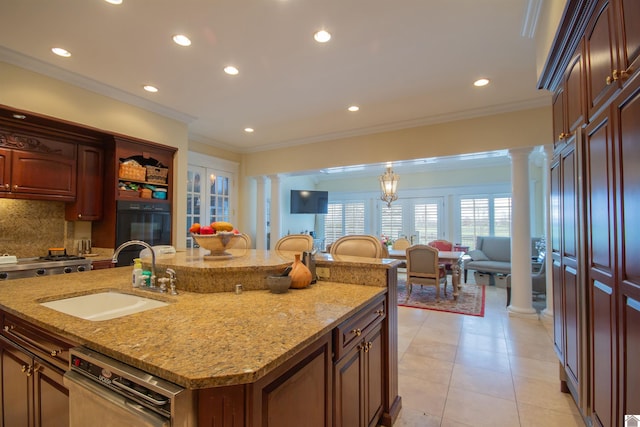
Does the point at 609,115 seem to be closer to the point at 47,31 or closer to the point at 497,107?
the point at 497,107

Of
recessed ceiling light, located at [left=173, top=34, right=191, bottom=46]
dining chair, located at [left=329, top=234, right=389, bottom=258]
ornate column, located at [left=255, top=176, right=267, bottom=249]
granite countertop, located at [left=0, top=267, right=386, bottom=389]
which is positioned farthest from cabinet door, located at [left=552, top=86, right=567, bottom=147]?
ornate column, located at [left=255, top=176, right=267, bottom=249]

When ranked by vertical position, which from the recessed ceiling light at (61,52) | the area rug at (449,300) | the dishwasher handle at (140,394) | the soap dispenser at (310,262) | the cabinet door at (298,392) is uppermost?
the recessed ceiling light at (61,52)

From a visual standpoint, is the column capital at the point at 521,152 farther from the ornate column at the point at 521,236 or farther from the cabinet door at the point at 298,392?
the cabinet door at the point at 298,392

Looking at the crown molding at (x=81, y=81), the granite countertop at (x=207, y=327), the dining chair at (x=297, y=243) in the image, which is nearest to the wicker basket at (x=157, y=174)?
the crown molding at (x=81, y=81)

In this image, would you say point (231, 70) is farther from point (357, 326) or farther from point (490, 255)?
point (490, 255)

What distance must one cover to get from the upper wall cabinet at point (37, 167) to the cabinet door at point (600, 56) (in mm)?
4351

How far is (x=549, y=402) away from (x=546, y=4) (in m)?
2.71

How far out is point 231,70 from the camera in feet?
9.81

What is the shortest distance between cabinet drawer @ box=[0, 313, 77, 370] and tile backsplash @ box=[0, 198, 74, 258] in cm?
223

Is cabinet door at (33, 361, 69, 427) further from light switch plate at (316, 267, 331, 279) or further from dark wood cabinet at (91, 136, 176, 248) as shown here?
dark wood cabinet at (91, 136, 176, 248)

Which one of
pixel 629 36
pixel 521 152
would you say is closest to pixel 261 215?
pixel 521 152

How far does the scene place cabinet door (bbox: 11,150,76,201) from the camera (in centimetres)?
283

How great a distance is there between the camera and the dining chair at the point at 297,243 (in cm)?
289

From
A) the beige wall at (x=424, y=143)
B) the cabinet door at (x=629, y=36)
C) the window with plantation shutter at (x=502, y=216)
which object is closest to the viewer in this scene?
the cabinet door at (x=629, y=36)
